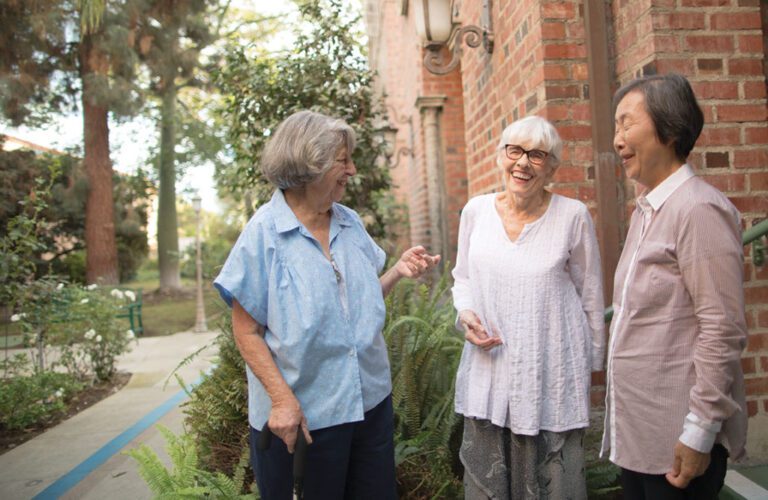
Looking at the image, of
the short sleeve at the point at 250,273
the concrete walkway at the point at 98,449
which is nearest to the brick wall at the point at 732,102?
the short sleeve at the point at 250,273

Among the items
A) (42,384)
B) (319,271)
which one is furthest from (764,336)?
(42,384)

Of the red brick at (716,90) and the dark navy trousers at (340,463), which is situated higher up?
the red brick at (716,90)

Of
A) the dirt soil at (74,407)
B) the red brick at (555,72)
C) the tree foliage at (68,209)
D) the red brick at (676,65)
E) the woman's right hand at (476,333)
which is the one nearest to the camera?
the woman's right hand at (476,333)

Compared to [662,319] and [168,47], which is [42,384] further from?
[168,47]

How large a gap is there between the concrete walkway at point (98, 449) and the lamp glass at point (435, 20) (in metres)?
2.87

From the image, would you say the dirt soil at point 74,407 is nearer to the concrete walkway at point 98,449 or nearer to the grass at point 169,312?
the concrete walkway at point 98,449

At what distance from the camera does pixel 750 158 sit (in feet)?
8.11

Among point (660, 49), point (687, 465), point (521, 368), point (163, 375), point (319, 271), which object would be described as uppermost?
point (660, 49)

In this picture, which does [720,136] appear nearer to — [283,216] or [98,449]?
[283,216]

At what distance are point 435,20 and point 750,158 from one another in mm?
2642

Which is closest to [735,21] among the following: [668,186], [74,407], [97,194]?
[668,186]

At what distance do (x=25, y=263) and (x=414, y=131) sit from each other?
4587 mm

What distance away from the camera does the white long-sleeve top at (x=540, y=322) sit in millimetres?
1999

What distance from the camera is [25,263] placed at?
5.42 metres
